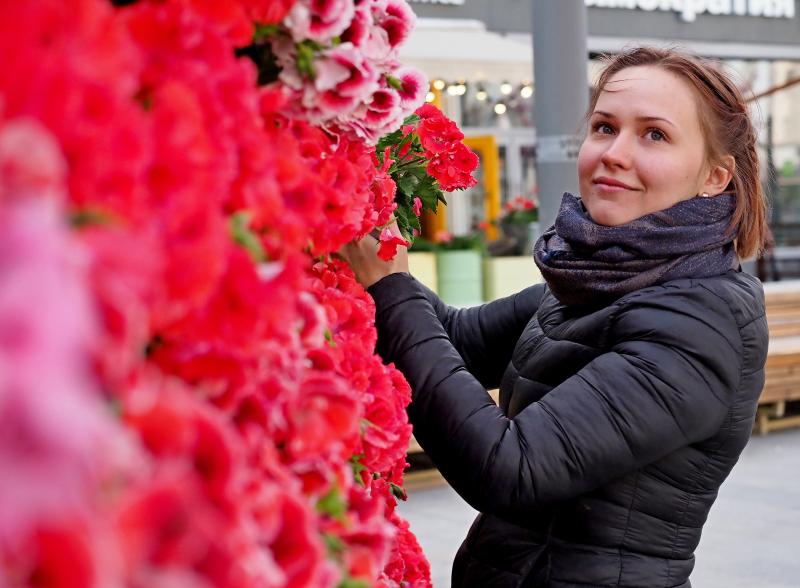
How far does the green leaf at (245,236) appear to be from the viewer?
612 millimetres

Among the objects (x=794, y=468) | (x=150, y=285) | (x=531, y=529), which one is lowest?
(x=794, y=468)

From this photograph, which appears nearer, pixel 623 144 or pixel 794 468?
pixel 623 144

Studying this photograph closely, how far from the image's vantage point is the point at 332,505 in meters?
0.72

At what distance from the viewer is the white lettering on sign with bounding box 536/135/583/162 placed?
5074 millimetres

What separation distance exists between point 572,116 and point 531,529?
12.5 feet

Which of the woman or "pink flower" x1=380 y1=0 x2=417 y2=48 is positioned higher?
"pink flower" x1=380 y1=0 x2=417 y2=48

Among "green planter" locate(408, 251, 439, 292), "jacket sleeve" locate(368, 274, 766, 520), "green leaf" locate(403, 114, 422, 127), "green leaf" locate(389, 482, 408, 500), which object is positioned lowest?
"green planter" locate(408, 251, 439, 292)

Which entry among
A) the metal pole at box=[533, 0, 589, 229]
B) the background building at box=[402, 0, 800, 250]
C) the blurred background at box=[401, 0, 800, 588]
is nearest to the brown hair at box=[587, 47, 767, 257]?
the blurred background at box=[401, 0, 800, 588]

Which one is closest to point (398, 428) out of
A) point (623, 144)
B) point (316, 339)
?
point (316, 339)

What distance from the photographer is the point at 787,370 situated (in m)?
6.95

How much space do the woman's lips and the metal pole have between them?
11.3 ft

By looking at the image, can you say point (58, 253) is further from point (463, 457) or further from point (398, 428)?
point (463, 457)

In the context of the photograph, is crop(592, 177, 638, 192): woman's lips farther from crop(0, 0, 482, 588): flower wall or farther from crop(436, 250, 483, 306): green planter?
crop(436, 250, 483, 306): green planter

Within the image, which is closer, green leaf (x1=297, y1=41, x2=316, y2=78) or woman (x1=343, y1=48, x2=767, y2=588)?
green leaf (x1=297, y1=41, x2=316, y2=78)
